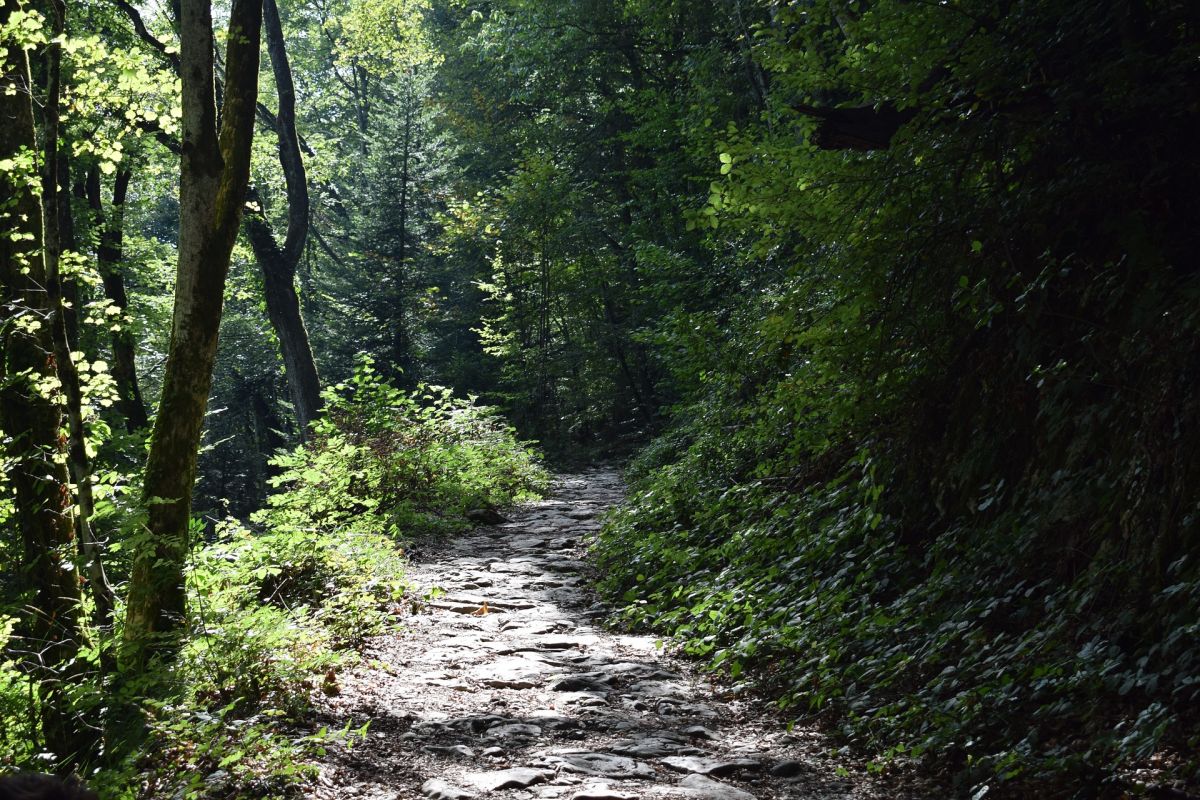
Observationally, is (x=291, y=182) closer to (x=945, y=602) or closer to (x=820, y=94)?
(x=820, y=94)

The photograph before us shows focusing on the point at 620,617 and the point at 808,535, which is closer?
the point at 808,535

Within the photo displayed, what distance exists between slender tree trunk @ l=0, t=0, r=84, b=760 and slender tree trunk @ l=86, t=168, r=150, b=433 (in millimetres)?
11131

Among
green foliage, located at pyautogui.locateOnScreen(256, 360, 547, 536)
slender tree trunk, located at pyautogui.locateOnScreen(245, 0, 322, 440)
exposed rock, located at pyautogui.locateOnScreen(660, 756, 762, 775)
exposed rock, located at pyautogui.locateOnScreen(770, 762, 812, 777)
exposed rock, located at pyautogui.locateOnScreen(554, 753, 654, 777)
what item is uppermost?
slender tree trunk, located at pyautogui.locateOnScreen(245, 0, 322, 440)

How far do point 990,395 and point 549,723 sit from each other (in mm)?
3378

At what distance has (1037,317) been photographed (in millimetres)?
4664

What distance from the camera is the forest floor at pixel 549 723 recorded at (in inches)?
161

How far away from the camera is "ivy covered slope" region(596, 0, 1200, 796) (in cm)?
350

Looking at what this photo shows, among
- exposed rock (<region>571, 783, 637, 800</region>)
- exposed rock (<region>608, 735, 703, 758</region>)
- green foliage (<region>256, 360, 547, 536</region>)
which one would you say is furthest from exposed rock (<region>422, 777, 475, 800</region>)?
green foliage (<region>256, 360, 547, 536</region>)

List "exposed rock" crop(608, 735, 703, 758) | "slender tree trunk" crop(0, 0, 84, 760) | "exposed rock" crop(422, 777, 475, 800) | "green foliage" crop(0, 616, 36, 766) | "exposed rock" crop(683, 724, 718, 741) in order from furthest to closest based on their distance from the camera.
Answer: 1. "slender tree trunk" crop(0, 0, 84, 760)
2. "exposed rock" crop(683, 724, 718, 741)
3. "exposed rock" crop(608, 735, 703, 758)
4. "green foliage" crop(0, 616, 36, 766)
5. "exposed rock" crop(422, 777, 475, 800)

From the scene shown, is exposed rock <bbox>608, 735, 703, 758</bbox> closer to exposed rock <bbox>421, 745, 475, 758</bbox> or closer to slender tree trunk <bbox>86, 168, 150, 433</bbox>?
exposed rock <bbox>421, 745, 475, 758</bbox>

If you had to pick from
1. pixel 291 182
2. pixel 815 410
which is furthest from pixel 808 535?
pixel 291 182

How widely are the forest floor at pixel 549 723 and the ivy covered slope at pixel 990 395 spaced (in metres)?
0.40

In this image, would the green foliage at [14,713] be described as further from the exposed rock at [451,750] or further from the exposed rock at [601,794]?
the exposed rock at [601,794]

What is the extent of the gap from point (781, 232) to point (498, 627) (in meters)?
4.23
